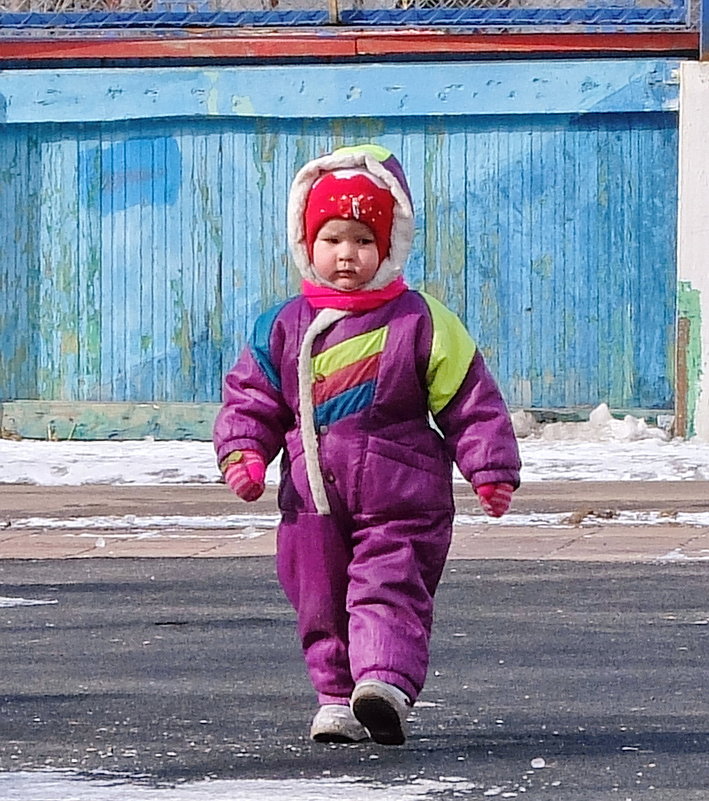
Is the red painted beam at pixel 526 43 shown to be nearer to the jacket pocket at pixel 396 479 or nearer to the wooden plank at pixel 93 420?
the wooden plank at pixel 93 420

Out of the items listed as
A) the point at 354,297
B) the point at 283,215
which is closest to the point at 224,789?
the point at 354,297

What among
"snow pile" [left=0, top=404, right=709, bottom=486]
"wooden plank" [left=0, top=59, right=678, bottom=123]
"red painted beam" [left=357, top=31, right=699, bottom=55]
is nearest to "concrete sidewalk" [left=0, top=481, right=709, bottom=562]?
"snow pile" [left=0, top=404, right=709, bottom=486]

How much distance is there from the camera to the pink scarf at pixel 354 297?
17.1 feet

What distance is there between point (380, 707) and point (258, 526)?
5877 millimetres

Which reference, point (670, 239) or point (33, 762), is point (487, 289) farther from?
point (33, 762)

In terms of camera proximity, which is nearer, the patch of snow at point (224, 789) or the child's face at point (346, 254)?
the patch of snow at point (224, 789)

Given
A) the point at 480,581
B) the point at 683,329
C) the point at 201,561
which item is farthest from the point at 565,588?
the point at 683,329

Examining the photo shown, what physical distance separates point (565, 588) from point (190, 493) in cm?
426

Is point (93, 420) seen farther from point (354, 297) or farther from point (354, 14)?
point (354, 297)

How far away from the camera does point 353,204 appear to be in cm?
525

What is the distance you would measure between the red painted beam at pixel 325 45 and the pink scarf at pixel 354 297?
9.29 meters

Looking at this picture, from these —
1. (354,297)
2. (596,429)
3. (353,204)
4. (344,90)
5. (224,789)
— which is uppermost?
(344,90)

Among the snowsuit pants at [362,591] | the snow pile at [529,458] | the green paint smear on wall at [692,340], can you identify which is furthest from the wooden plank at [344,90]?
the snowsuit pants at [362,591]

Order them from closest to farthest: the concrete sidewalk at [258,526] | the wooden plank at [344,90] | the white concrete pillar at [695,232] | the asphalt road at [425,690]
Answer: the asphalt road at [425,690], the concrete sidewalk at [258,526], the white concrete pillar at [695,232], the wooden plank at [344,90]
